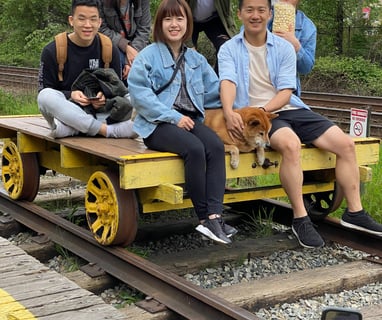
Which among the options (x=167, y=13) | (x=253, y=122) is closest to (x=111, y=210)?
(x=253, y=122)

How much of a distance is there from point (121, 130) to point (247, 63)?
1.07 meters

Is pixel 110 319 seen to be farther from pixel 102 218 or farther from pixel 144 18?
pixel 144 18

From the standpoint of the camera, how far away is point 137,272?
4.12 meters

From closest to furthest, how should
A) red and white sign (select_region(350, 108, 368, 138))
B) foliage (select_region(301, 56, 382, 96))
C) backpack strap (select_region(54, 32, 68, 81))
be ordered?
backpack strap (select_region(54, 32, 68, 81))
red and white sign (select_region(350, 108, 368, 138))
foliage (select_region(301, 56, 382, 96))

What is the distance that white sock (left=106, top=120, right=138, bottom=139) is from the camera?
4.97m

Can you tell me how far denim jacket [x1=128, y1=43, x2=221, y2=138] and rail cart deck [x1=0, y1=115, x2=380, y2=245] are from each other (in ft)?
0.78

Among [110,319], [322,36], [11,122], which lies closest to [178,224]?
[11,122]

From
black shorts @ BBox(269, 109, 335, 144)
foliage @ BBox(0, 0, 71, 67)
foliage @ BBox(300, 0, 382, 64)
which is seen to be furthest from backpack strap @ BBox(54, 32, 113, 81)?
foliage @ BBox(0, 0, 71, 67)

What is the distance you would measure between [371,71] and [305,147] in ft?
54.9

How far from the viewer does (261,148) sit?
14.5 feet

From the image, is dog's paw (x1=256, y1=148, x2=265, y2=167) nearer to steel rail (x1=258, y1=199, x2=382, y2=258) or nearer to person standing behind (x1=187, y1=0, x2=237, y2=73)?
steel rail (x1=258, y1=199, x2=382, y2=258)

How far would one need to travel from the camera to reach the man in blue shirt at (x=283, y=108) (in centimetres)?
450

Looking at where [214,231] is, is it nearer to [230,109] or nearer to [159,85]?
[230,109]

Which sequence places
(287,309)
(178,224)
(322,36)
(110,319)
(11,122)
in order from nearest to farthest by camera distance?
(110,319) < (287,309) < (178,224) < (11,122) < (322,36)
